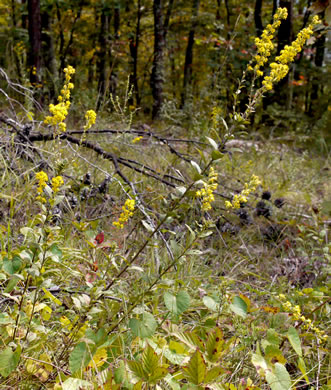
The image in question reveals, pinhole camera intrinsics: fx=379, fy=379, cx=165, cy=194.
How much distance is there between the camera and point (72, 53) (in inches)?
440

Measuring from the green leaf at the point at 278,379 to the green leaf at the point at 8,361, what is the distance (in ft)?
2.18

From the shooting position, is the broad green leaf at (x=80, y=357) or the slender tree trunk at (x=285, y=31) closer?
the broad green leaf at (x=80, y=357)

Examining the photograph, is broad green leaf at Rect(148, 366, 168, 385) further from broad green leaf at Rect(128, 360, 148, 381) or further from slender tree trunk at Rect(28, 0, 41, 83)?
slender tree trunk at Rect(28, 0, 41, 83)

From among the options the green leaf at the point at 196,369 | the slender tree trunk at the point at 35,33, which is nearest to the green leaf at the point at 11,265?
the green leaf at the point at 196,369

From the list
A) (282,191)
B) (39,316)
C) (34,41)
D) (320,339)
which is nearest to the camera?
(39,316)

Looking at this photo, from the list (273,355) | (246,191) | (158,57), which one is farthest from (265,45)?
(158,57)

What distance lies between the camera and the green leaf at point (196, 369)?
99cm

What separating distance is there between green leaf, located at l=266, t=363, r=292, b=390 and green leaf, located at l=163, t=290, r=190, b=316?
297mm

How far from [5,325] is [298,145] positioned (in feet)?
20.3

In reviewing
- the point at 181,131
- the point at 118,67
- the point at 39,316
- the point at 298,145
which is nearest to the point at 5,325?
the point at 39,316

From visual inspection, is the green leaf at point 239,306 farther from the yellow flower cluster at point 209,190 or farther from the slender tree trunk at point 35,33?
the slender tree trunk at point 35,33

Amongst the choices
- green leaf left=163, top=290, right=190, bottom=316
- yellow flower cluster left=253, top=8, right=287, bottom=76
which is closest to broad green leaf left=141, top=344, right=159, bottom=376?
green leaf left=163, top=290, right=190, bottom=316

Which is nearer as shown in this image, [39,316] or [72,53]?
[39,316]

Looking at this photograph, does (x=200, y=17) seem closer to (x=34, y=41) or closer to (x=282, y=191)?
(x=34, y=41)
